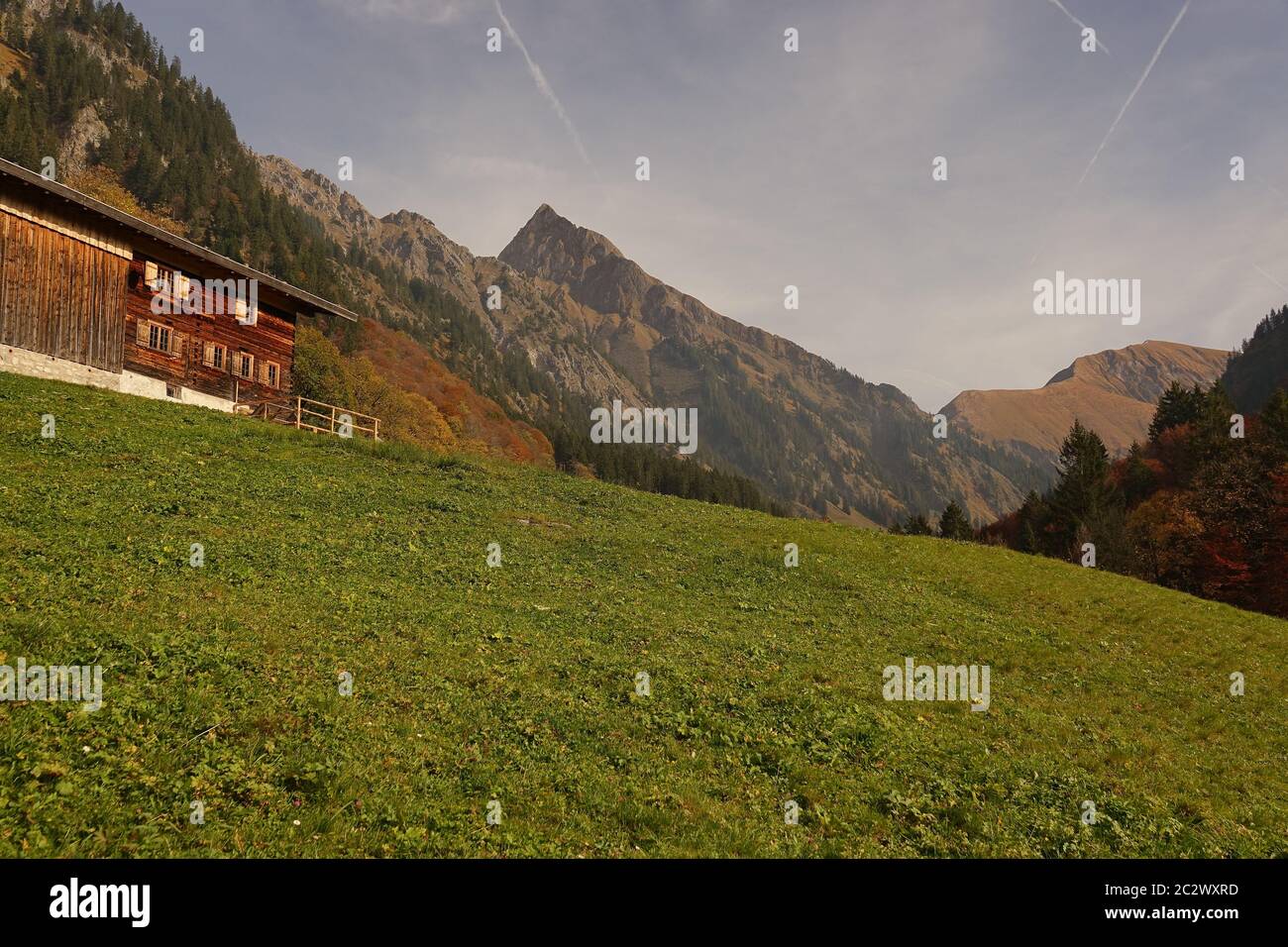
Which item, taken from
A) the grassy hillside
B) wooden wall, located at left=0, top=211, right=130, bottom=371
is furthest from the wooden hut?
the grassy hillside

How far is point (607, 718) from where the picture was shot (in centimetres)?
1387

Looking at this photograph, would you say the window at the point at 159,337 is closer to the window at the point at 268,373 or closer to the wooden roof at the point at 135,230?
the wooden roof at the point at 135,230

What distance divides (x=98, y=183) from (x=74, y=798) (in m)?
126

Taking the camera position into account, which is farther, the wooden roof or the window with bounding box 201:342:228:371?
the window with bounding box 201:342:228:371

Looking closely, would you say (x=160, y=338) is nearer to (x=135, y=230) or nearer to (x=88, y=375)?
(x=88, y=375)

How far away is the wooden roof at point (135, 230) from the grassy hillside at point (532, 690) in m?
11.3

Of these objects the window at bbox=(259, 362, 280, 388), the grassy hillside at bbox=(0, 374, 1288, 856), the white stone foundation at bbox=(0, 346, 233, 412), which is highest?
the window at bbox=(259, 362, 280, 388)

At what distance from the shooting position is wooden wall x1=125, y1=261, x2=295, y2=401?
131ft

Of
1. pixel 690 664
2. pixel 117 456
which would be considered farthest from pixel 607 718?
pixel 117 456

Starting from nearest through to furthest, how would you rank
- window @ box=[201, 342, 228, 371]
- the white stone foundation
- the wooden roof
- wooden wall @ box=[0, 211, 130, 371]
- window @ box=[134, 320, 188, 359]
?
1. the wooden roof
2. wooden wall @ box=[0, 211, 130, 371]
3. the white stone foundation
4. window @ box=[134, 320, 188, 359]
5. window @ box=[201, 342, 228, 371]

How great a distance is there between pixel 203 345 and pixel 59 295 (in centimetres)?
794

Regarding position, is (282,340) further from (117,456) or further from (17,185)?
(117,456)

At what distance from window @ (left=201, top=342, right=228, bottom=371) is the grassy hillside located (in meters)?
12.1

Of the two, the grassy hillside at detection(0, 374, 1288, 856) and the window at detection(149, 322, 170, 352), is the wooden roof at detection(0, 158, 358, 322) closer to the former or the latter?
the window at detection(149, 322, 170, 352)
